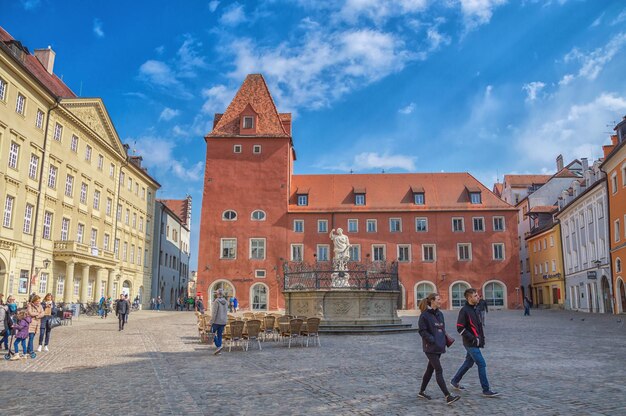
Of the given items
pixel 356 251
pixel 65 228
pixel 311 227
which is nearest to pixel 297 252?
pixel 311 227

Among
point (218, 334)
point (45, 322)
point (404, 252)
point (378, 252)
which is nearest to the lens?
point (218, 334)

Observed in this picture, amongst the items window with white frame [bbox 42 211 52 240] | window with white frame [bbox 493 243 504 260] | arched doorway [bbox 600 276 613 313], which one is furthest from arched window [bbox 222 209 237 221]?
arched doorway [bbox 600 276 613 313]

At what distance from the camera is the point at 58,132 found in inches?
1350

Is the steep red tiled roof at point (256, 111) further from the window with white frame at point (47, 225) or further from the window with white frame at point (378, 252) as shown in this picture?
the window with white frame at point (47, 225)

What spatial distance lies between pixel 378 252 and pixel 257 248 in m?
11.0

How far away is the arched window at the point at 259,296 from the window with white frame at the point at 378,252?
10.3 metres

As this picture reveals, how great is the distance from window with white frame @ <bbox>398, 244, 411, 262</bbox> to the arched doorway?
51.3 feet

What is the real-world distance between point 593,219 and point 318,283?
2655 centimetres

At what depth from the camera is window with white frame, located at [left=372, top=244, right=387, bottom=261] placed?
157ft

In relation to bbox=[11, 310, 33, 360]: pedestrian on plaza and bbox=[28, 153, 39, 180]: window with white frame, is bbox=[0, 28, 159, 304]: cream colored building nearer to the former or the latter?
bbox=[28, 153, 39, 180]: window with white frame

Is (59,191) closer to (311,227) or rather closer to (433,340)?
(311,227)

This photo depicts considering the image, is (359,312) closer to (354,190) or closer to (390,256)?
(390,256)

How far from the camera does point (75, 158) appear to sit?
3634 cm

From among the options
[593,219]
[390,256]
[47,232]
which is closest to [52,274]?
[47,232]
